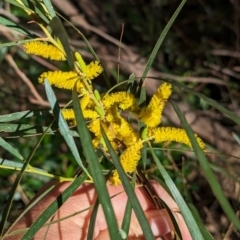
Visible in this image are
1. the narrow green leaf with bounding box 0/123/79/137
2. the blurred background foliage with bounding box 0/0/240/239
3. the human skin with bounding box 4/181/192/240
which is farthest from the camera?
the blurred background foliage with bounding box 0/0/240/239

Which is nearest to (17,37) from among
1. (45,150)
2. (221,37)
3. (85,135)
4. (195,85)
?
(45,150)

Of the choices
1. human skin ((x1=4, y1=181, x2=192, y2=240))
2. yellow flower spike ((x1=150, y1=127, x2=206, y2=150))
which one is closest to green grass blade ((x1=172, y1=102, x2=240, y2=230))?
yellow flower spike ((x1=150, y1=127, x2=206, y2=150))

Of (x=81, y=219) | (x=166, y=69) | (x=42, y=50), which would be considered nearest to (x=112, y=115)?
(x=42, y=50)

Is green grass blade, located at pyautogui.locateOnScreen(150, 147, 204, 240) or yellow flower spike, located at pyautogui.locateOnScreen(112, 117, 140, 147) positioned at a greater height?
yellow flower spike, located at pyautogui.locateOnScreen(112, 117, 140, 147)

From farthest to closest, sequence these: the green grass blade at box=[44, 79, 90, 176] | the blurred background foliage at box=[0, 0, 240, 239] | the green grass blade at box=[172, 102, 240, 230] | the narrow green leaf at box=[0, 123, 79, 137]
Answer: the blurred background foliage at box=[0, 0, 240, 239] → the narrow green leaf at box=[0, 123, 79, 137] → the green grass blade at box=[44, 79, 90, 176] → the green grass blade at box=[172, 102, 240, 230]

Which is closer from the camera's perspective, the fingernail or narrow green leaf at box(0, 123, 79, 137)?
narrow green leaf at box(0, 123, 79, 137)

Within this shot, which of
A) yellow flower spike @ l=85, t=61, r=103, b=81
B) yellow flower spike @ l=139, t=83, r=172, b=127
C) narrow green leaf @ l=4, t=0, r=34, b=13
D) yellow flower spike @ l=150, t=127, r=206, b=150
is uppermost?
narrow green leaf @ l=4, t=0, r=34, b=13

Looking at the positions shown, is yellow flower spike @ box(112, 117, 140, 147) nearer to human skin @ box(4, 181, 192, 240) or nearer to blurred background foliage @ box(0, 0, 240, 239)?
human skin @ box(4, 181, 192, 240)
